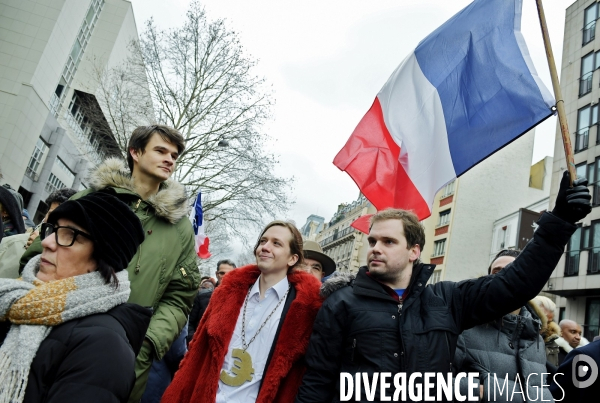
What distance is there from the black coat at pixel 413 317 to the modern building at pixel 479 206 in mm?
40179

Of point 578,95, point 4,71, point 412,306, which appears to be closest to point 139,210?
point 412,306

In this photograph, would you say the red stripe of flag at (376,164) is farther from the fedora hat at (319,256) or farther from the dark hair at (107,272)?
the dark hair at (107,272)

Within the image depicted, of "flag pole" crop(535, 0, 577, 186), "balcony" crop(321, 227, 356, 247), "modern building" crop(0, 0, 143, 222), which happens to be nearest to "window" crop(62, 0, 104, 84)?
"modern building" crop(0, 0, 143, 222)

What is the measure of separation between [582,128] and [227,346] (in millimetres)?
27360

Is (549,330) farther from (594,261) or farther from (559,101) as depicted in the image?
(594,261)

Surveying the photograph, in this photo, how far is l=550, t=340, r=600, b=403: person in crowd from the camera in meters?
3.13

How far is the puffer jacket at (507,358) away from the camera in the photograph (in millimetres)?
3434

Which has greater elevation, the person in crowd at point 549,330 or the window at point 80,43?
the window at point 80,43

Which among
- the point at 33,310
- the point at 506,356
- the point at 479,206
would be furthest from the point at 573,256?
the point at 33,310

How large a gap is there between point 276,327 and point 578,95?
2831cm

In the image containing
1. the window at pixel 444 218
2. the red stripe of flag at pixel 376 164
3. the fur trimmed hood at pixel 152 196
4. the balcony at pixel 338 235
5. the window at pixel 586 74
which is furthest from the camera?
the balcony at pixel 338 235

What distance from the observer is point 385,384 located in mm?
2852

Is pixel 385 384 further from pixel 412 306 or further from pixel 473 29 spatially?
pixel 473 29

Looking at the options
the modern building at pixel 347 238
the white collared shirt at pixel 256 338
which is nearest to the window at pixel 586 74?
the white collared shirt at pixel 256 338
